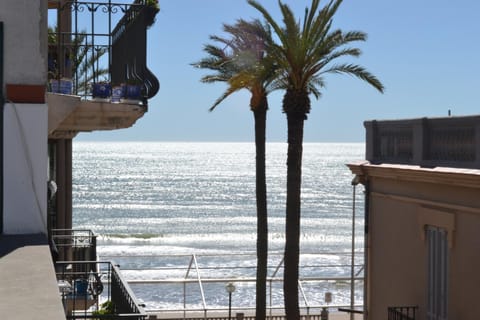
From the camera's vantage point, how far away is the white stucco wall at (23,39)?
8.41 meters

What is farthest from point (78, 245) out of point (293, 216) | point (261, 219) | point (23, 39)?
point (261, 219)

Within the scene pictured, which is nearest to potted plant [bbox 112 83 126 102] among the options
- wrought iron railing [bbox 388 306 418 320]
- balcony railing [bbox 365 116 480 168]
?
balcony railing [bbox 365 116 480 168]

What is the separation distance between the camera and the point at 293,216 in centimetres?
2225

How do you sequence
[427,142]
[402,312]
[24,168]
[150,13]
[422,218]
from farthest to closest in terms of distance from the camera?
[402,312] < [427,142] < [422,218] < [150,13] < [24,168]

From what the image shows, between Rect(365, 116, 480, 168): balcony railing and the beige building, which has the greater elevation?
Rect(365, 116, 480, 168): balcony railing

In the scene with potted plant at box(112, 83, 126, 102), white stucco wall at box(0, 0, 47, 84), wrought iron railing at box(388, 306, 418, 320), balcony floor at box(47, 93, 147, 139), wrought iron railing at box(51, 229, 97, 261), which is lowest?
wrought iron railing at box(388, 306, 418, 320)

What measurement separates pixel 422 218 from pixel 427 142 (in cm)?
150

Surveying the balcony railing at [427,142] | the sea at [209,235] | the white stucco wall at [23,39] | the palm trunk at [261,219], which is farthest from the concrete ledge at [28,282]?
the palm trunk at [261,219]

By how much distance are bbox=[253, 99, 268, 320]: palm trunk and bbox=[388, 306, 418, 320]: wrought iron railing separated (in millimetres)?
7647

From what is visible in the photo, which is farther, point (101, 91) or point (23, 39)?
point (101, 91)

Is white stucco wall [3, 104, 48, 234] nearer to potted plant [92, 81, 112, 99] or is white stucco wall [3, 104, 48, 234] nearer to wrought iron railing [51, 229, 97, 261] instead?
wrought iron railing [51, 229, 97, 261]

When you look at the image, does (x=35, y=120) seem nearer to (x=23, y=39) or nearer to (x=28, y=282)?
(x=23, y=39)

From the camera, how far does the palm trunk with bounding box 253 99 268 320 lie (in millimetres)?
Result: 24406

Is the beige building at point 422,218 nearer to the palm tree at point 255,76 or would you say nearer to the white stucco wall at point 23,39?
the palm tree at point 255,76
